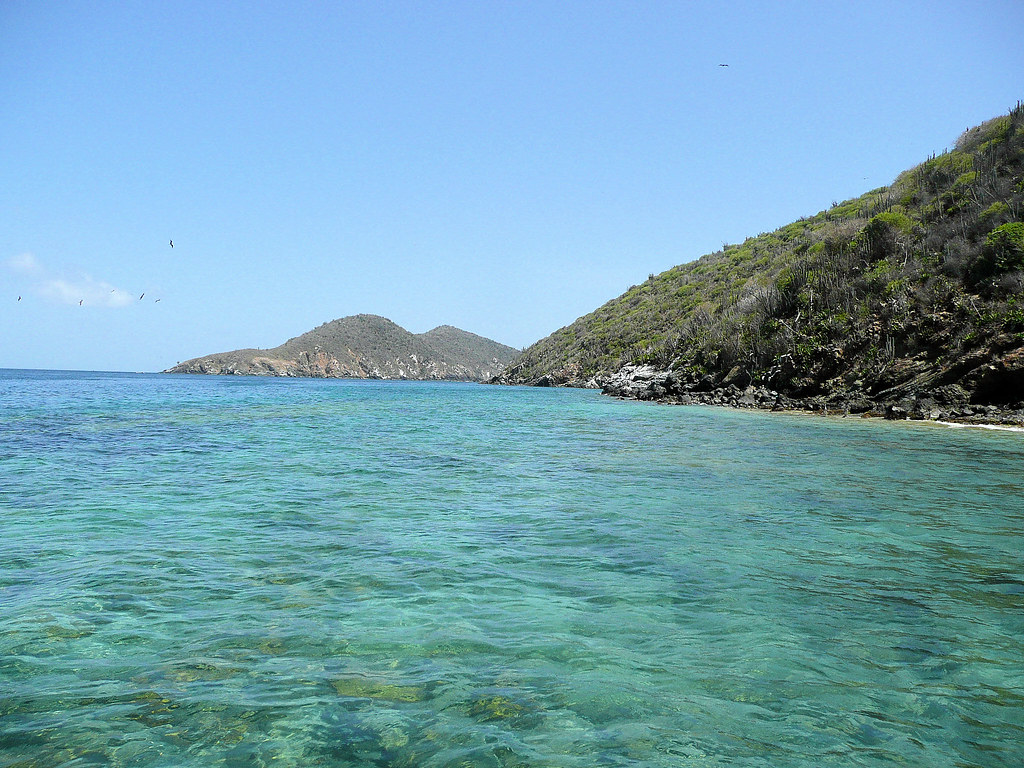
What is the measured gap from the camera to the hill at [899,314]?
2567cm

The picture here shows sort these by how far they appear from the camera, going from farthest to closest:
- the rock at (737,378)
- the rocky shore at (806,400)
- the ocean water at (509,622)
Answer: the rock at (737,378)
the rocky shore at (806,400)
the ocean water at (509,622)

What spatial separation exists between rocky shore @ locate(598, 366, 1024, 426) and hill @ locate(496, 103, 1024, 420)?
91mm

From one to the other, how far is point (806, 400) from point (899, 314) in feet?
20.7

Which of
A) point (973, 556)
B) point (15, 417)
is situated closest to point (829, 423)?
point (973, 556)

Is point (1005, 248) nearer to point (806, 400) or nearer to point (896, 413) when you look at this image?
point (896, 413)

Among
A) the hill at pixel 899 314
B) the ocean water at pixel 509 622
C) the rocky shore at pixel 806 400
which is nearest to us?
the ocean water at pixel 509 622

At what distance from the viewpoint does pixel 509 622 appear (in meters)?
5.00

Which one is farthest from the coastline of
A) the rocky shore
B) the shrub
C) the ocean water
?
the ocean water

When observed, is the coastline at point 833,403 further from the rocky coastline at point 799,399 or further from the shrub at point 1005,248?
the shrub at point 1005,248

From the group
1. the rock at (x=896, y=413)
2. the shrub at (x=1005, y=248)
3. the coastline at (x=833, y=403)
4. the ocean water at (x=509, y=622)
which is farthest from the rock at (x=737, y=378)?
the ocean water at (x=509, y=622)

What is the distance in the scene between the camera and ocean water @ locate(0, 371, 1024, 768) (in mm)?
3361

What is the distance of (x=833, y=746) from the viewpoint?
130 inches

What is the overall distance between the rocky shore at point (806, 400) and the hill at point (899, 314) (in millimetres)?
91

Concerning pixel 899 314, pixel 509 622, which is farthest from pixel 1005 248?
pixel 509 622
